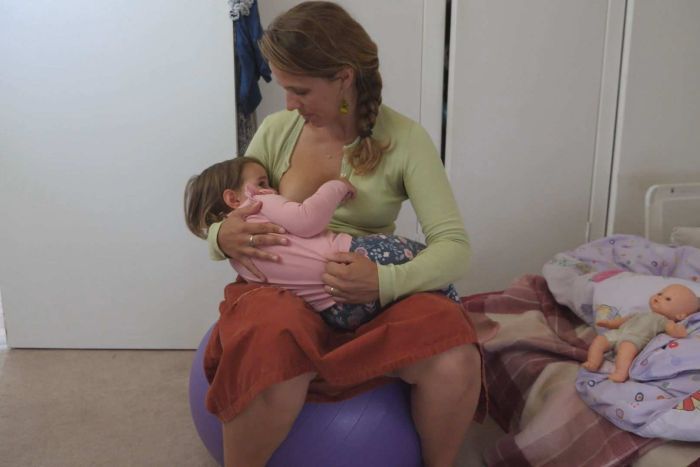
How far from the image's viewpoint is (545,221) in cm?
247

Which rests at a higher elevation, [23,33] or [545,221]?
[23,33]

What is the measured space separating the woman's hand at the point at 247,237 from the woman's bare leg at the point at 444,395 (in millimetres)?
364

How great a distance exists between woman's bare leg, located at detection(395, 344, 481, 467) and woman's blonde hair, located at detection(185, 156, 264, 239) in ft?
1.81

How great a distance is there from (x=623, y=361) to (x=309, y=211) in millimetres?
761

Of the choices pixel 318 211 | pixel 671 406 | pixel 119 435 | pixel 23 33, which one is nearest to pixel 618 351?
pixel 671 406

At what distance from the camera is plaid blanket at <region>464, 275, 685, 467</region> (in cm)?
138

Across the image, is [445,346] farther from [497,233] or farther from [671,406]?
[497,233]

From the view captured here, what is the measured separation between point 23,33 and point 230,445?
151 centimetres

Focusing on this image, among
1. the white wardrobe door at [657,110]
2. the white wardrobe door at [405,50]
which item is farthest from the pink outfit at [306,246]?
the white wardrobe door at [657,110]

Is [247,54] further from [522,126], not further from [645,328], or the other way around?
[645,328]

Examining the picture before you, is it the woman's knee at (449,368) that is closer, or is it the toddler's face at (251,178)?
the woman's knee at (449,368)

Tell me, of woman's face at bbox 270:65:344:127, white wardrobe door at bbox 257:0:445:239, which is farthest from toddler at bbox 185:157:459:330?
white wardrobe door at bbox 257:0:445:239

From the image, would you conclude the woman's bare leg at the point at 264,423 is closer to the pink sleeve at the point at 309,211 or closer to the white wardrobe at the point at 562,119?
the pink sleeve at the point at 309,211

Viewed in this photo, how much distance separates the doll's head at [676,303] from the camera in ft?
4.92
